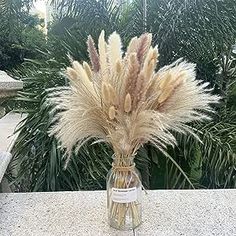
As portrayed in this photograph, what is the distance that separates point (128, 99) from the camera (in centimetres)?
76

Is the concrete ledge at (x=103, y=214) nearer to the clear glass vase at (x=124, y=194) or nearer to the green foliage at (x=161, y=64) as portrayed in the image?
the clear glass vase at (x=124, y=194)

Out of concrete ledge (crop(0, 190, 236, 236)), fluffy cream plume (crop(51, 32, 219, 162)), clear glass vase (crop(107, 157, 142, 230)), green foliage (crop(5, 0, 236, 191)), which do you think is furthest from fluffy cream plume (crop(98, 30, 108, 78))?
green foliage (crop(5, 0, 236, 191))

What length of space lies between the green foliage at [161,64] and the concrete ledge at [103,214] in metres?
0.37

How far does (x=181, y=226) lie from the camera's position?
88cm

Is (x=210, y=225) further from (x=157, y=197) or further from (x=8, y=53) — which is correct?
(x=8, y=53)

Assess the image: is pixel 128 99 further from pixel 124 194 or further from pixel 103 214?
pixel 103 214

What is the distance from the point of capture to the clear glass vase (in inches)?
32.9

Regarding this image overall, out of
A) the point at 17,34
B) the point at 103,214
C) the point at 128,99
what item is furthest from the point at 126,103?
the point at 17,34

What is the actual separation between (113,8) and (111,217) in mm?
1325

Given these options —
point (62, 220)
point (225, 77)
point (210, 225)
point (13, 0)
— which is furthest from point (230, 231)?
point (13, 0)

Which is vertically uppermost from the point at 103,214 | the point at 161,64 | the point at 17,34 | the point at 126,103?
the point at 17,34

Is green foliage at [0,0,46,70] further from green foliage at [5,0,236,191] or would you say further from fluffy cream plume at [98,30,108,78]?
fluffy cream plume at [98,30,108,78]

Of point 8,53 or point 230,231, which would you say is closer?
point 230,231

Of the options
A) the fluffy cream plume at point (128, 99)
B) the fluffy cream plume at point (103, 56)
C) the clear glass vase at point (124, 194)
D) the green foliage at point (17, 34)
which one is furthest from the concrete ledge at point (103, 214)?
the green foliage at point (17, 34)
